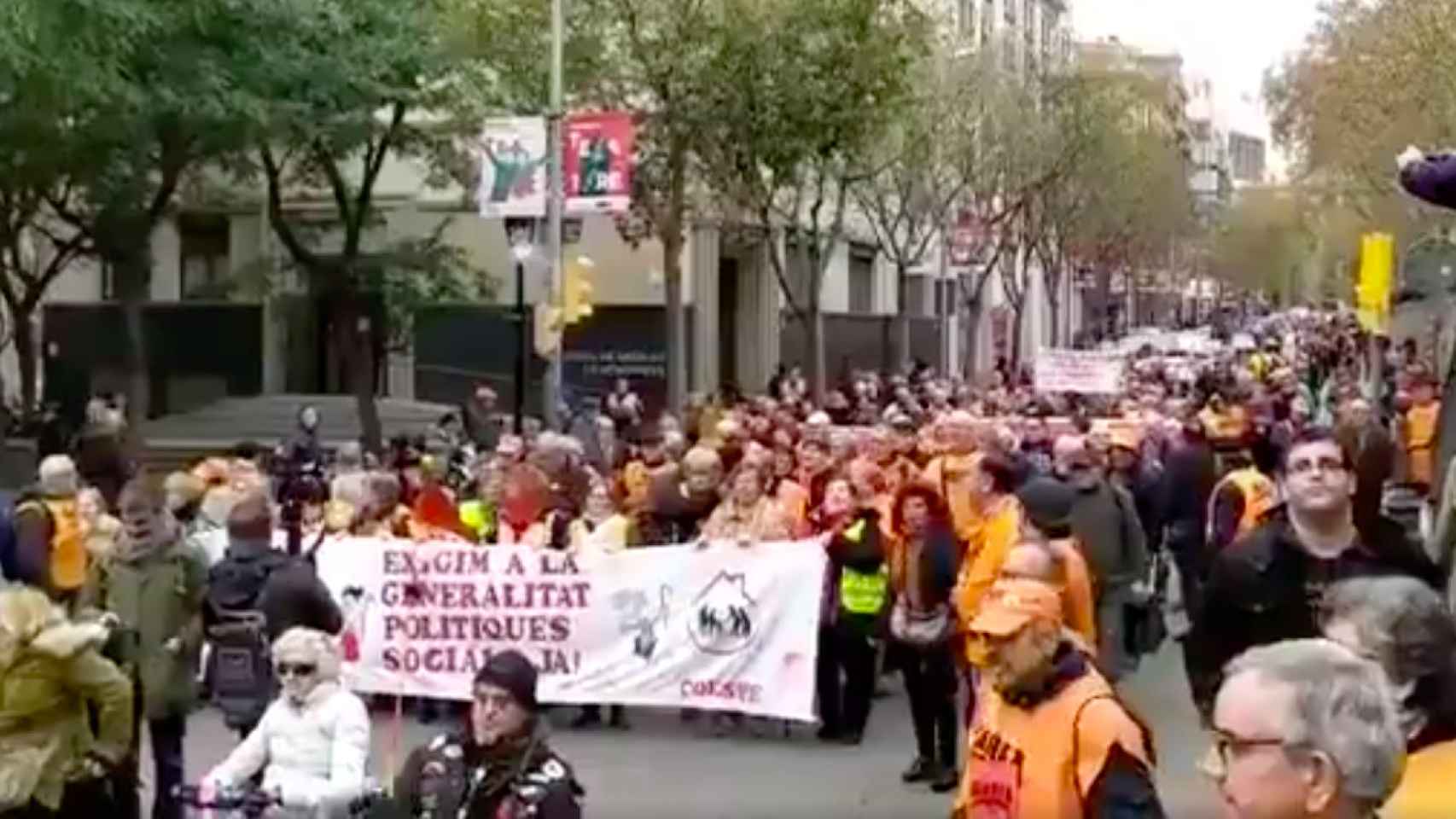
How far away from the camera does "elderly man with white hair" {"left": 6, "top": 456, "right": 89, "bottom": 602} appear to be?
13.0m

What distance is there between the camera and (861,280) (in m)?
69.9

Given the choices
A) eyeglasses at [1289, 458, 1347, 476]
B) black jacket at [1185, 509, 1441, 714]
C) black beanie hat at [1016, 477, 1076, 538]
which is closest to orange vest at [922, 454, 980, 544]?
black beanie hat at [1016, 477, 1076, 538]

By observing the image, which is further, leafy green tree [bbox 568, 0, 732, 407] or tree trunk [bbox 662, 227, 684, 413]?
tree trunk [bbox 662, 227, 684, 413]

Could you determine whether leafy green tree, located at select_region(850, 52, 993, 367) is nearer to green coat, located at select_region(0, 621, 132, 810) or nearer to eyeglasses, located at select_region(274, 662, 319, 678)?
green coat, located at select_region(0, 621, 132, 810)

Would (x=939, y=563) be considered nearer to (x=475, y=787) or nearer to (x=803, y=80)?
(x=475, y=787)

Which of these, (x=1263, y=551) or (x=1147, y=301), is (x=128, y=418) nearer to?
(x=1263, y=551)

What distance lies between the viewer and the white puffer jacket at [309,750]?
8758 mm

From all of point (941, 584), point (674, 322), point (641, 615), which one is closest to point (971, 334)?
point (674, 322)

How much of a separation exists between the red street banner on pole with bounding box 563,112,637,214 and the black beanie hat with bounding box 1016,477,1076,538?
19.7 m

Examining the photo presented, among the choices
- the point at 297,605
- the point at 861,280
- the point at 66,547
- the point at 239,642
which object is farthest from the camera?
the point at 861,280

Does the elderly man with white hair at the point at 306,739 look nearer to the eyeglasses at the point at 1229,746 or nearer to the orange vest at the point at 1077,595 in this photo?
the orange vest at the point at 1077,595

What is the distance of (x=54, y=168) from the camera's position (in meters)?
33.9

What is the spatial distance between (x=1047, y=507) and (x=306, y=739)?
4270 mm

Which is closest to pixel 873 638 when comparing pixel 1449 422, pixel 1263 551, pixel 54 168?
pixel 1263 551
